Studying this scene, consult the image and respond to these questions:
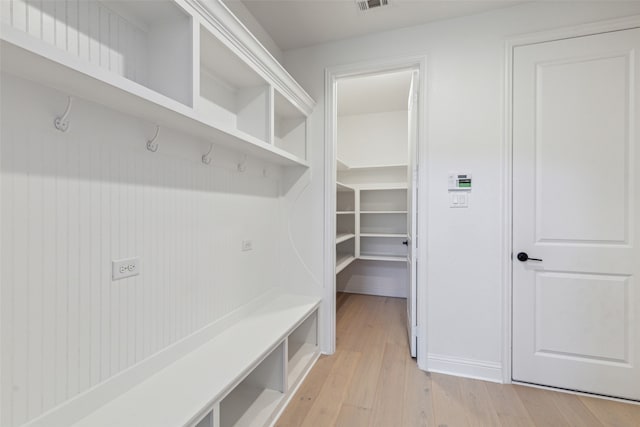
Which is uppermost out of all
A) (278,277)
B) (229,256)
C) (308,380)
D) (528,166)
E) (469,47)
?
(469,47)

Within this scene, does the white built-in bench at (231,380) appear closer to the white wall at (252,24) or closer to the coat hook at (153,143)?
the coat hook at (153,143)

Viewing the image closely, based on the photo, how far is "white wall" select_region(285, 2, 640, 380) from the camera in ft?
6.78

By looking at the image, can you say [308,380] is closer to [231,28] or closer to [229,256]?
[229,256]

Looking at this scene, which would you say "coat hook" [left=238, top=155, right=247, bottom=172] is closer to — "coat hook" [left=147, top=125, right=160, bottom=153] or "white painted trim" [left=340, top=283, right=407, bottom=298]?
"coat hook" [left=147, top=125, right=160, bottom=153]

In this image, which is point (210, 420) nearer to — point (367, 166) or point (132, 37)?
point (132, 37)

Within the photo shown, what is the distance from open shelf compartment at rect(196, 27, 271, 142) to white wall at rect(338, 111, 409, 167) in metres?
2.44

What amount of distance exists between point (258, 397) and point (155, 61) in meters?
1.94

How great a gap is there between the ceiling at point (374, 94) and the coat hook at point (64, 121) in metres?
2.40

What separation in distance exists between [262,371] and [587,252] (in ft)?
7.74

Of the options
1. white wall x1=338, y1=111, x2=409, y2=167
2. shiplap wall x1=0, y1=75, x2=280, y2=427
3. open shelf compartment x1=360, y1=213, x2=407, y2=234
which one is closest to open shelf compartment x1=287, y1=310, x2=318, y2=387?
shiplap wall x1=0, y1=75, x2=280, y2=427

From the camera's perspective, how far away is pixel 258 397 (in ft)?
5.76

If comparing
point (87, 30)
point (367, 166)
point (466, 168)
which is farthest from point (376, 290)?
point (87, 30)

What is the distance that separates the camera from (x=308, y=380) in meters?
2.07

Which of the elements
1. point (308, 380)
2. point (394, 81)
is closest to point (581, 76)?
point (394, 81)
